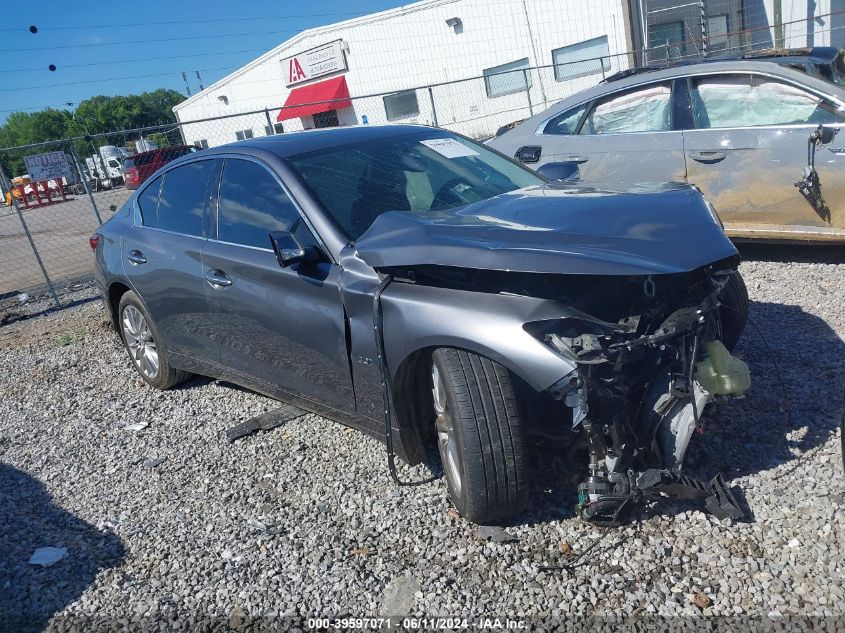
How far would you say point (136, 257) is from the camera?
15.7 feet

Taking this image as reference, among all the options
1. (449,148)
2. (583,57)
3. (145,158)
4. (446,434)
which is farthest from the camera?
(145,158)

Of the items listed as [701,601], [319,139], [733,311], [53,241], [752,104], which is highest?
[319,139]

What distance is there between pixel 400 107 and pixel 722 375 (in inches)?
927

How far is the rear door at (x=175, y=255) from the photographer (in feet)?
13.9

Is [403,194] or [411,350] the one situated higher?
[403,194]

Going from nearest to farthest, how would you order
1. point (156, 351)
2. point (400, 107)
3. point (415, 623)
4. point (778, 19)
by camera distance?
1. point (415, 623)
2. point (156, 351)
3. point (778, 19)
4. point (400, 107)

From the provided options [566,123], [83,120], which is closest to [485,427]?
[566,123]

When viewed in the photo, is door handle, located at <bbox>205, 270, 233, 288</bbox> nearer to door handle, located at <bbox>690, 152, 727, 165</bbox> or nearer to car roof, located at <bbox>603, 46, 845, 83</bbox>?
door handle, located at <bbox>690, 152, 727, 165</bbox>

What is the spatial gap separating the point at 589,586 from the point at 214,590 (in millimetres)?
1500

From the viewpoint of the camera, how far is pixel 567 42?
66.1 ft

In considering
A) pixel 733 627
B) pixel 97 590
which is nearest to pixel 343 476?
pixel 97 590

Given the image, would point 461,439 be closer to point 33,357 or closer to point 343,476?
point 343,476

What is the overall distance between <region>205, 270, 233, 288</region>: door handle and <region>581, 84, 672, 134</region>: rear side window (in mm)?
3914

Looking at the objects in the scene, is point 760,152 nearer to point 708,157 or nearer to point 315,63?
point 708,157
